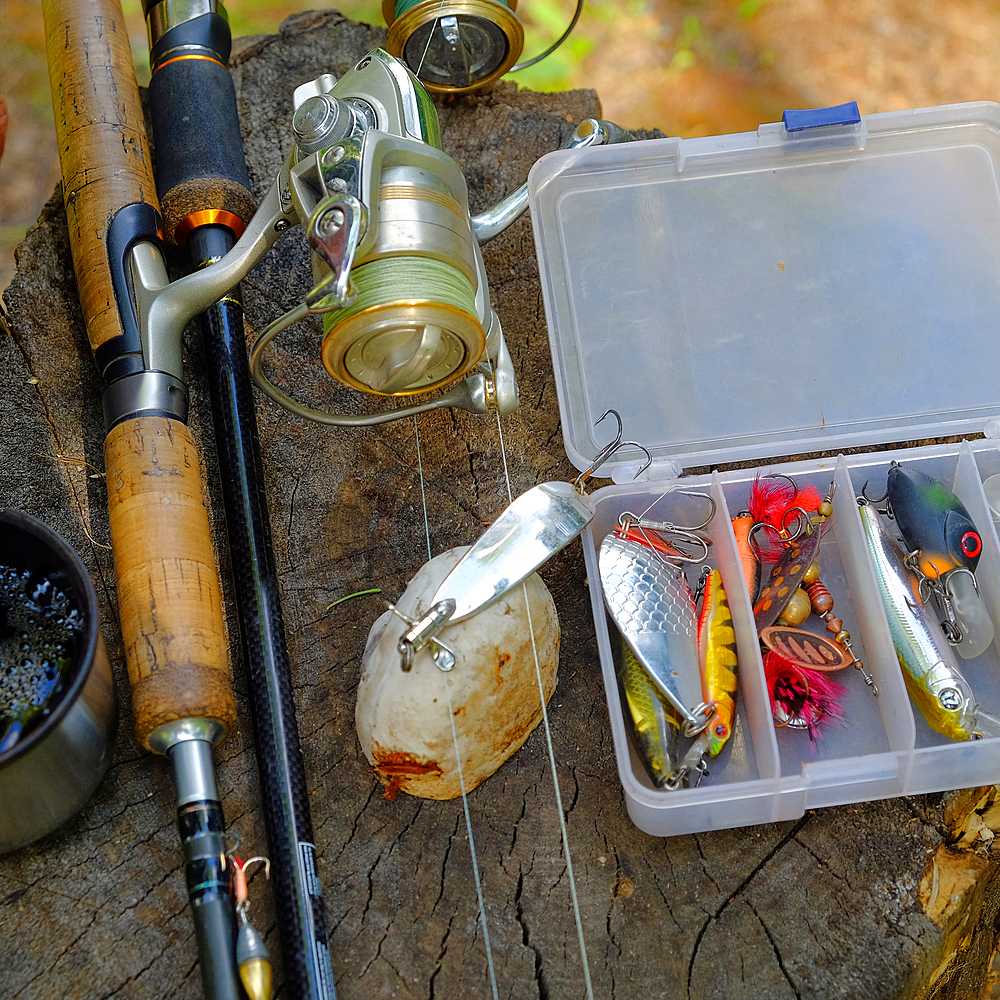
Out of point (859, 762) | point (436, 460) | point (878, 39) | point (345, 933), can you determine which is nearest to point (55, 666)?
point (345, 933)

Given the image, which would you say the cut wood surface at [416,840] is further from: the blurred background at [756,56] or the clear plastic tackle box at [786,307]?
the blurred background at [756,56]

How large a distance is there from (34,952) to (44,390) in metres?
0.61

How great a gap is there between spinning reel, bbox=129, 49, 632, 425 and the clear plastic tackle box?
0.20 m

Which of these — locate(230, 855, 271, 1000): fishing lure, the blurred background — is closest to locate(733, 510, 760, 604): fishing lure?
locate(230, 855, 271, 1000): fishing lure

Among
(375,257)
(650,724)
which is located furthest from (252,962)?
(375,257)

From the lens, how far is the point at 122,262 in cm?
114

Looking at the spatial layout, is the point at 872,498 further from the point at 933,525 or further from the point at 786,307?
the point at 786,307

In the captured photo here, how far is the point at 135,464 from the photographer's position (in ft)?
3.46

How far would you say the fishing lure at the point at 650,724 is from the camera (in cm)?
107

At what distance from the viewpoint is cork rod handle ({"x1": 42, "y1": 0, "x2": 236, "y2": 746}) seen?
0.99 meters

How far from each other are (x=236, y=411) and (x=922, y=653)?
0.82 m

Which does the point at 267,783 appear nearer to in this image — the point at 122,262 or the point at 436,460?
the point at 436,460

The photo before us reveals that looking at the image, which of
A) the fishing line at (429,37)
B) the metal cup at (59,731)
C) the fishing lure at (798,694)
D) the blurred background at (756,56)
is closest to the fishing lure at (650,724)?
the fishing lure at (798,694)

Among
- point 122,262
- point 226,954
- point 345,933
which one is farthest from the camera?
point 122,262
